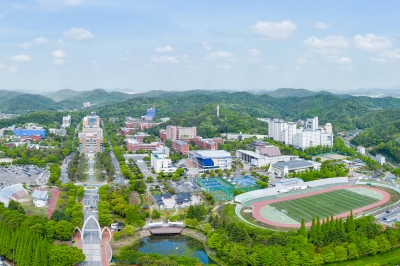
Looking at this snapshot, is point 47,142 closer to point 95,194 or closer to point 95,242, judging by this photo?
point 95,194

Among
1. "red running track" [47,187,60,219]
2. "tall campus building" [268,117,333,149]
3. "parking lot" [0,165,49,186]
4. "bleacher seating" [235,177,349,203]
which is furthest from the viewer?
"tall campus building" [268,117,333,149]

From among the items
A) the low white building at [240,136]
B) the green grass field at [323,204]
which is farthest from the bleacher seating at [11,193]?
the low white building at [240,136]

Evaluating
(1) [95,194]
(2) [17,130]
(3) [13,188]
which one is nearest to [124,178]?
(1) [95,194]

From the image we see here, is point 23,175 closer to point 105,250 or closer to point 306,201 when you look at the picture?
point 105,250

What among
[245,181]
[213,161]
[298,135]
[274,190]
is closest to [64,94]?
[298,135]

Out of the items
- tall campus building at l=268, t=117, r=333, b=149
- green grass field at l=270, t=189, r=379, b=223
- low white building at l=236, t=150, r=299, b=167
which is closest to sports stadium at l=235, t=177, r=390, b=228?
green grass field at l=270, t=189, r=379, b=223

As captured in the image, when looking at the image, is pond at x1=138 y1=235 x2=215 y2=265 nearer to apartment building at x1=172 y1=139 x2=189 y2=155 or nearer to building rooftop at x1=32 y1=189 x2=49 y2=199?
building rooftop at x1=32 y1=189 x2=49 y2=199
